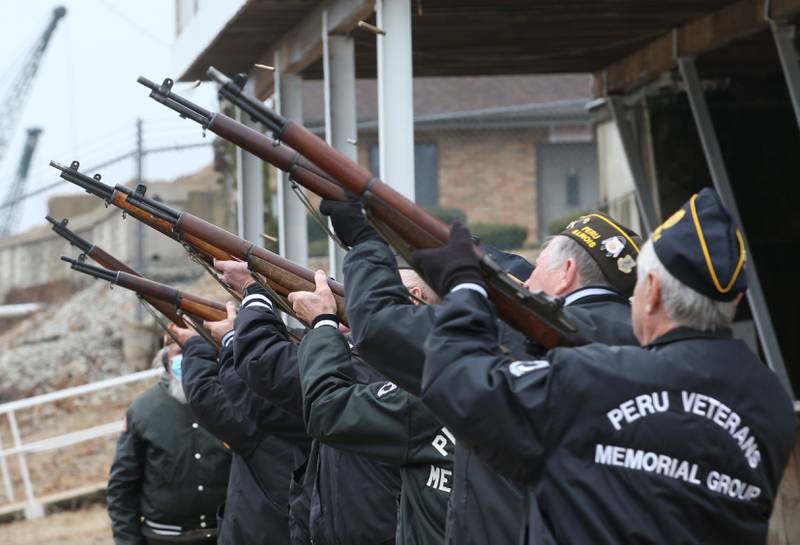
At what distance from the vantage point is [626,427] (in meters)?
3.04

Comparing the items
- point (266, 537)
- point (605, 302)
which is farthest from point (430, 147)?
point (605, 302)

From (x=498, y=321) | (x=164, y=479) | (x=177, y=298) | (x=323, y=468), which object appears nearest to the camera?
(x=498, y=321)

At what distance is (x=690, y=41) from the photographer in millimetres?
11195

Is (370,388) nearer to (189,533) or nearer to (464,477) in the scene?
(464,477)

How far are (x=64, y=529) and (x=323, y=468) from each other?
30.1 feet

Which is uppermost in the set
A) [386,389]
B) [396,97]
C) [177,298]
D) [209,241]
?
[396,97]

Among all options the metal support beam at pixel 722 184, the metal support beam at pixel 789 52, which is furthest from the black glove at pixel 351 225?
the metal support beam at pixel 722 184

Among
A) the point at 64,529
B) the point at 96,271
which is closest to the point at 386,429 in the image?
the point at 96,271

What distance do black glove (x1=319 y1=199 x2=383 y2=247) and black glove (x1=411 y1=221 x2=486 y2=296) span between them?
60 cm

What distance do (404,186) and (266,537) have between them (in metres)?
2.59

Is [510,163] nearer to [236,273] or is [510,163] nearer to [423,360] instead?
[236,273]

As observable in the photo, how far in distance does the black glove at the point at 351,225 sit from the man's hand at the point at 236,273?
1539 mm

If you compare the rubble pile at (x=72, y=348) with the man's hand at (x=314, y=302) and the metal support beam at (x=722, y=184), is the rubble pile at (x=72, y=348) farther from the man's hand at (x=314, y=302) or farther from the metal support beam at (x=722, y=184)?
the man's hand at (x=314, y=302)

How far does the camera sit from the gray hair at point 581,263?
12.8 ft
